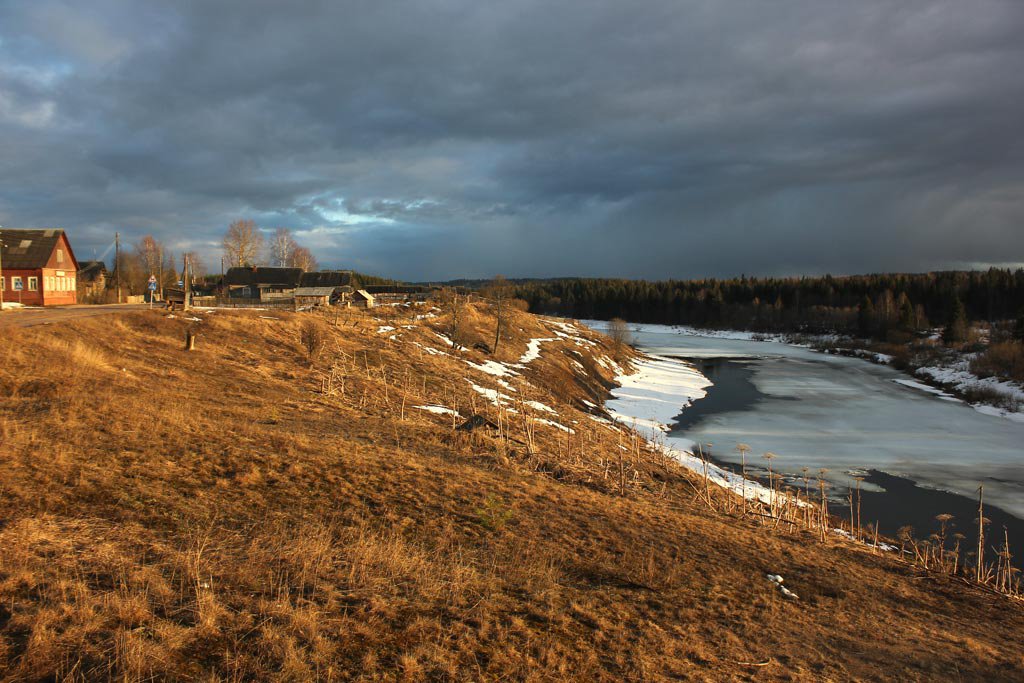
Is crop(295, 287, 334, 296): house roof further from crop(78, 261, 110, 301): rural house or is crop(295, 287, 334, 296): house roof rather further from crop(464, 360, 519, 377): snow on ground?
crop(464, 360, 519, 377): snow on ground

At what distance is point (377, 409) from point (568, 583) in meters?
12.5

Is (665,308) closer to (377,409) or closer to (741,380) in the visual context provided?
(741,380)

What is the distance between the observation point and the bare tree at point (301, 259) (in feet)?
388

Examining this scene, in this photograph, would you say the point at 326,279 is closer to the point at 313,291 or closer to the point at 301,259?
the point at 313,291

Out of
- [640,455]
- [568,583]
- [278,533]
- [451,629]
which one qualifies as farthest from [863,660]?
[640,455]

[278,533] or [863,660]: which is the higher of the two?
[278,533]

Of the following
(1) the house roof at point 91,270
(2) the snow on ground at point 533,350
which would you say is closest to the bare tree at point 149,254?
(1) the house roof at point 91,270

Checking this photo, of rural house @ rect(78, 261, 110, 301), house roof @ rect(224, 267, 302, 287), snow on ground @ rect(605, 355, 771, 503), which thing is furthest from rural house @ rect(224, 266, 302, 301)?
snow on ground @ rect(605, 355, 771, 503)

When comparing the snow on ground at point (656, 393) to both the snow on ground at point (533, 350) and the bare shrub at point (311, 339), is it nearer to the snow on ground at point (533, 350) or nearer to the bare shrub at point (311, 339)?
the snow on ground at point (533, 350)

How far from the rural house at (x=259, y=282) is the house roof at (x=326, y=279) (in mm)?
2551

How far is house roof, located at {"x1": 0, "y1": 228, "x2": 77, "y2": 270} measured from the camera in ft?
124

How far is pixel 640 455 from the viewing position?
21.5 meters

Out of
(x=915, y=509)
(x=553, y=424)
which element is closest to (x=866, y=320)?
(x=915, y=509)

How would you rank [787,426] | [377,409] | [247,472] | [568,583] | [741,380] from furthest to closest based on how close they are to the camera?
[741,380] → [787,426] → [377,409] → [247,472] → [568,583]
